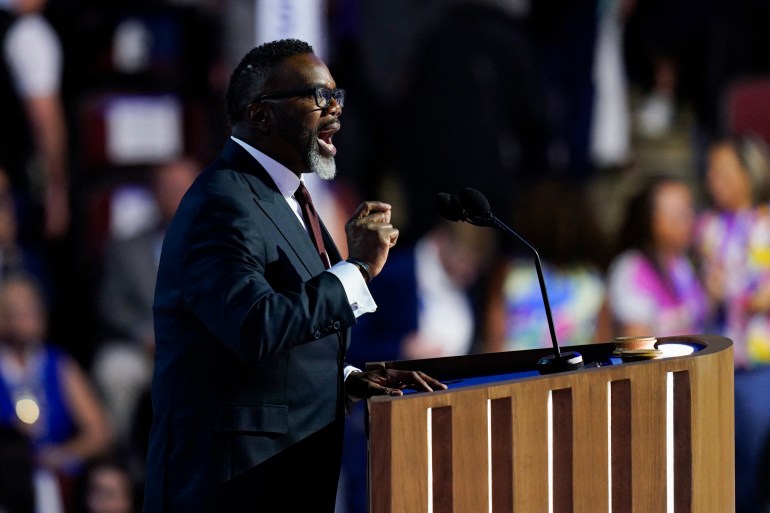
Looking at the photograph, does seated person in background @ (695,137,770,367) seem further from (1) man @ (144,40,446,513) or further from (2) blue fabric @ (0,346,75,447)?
(1) man @ (144,40,446,513)

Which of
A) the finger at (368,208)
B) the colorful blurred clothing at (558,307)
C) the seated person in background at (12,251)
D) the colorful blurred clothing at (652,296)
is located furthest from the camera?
the colorful blurred clothing at (652,296)

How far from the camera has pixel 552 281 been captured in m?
6.30

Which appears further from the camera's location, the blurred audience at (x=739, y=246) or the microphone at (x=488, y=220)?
the blurred audience at (x=739, y=246)

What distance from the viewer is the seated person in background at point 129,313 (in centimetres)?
614

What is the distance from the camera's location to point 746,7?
7.69m

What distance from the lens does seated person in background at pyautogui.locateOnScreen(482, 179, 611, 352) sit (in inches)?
246

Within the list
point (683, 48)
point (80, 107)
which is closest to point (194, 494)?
point (80, 107)

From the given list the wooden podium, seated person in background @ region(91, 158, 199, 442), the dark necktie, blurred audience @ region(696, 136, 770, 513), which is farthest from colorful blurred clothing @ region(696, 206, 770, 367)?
the dark necktie

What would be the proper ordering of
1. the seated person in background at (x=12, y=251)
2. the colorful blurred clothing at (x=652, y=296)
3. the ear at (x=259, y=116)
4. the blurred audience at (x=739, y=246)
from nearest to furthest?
the ear at (x=259, y=116) → the seated person in background at (x=12, y=251) → the colorful blurred clothing at (x=652, y=296) → the blurred audience at (x=739, y=246)

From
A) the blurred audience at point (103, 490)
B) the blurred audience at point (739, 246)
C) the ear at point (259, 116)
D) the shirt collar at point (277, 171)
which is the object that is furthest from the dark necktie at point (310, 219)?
the blurred audience at point (739, 246)

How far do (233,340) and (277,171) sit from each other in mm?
472

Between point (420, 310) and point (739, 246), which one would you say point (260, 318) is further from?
point (739, 246)

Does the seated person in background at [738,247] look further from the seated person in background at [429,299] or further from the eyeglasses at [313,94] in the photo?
the eyeglasses at [313,94]

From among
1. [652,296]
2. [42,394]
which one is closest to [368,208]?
[42,394]
